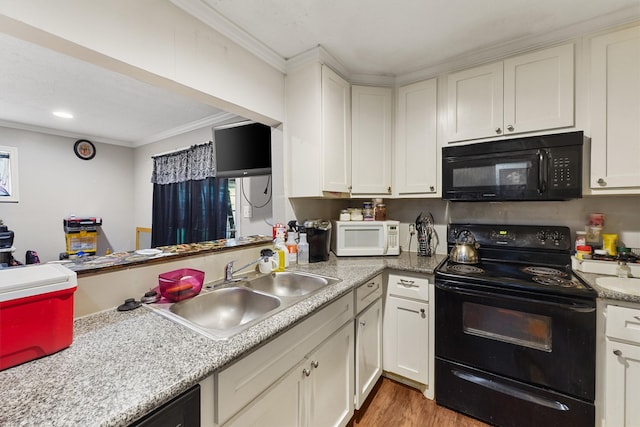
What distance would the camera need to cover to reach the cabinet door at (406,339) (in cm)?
176

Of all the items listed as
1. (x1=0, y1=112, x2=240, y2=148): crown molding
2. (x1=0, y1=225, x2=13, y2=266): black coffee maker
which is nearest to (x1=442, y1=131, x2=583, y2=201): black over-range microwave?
(x1=0, y1=112, x2=240, y2=148): crown molding

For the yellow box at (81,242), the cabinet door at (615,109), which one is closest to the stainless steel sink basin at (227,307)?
the cabinet door at (615,109)

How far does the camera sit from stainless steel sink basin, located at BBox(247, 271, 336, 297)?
1591mm

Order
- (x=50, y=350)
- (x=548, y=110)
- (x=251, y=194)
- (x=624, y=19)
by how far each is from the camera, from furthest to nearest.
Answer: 1. (x=251, y=194)
2. (x=548, y=110)
3. (x=624, y=19)
4. (x=50, y=350)

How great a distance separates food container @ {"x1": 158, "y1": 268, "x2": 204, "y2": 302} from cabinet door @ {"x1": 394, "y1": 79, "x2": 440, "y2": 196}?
1655 millimetres

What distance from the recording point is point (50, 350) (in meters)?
0.79

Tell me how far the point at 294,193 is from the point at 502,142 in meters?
1.44

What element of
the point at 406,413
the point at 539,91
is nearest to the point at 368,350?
the point at 406,413

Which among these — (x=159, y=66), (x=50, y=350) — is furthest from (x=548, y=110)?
(x=50, y=350)

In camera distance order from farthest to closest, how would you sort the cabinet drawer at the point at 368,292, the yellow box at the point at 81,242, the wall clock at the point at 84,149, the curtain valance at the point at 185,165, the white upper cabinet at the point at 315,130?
the wall clock at the point at 84,149 < the yellow box at the point at 81,242 < the curtain valance at the point at 185,165 < the white upper cabinet at the point at 315,130 < the cabinet drawer at the point at 368,292

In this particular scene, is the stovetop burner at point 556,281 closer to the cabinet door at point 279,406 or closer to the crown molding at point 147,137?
the cabinet door at point 279,406

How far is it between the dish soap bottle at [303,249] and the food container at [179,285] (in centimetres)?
78

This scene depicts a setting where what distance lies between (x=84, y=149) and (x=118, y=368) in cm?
446

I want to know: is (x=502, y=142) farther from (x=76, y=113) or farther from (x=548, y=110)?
(x=76, y=113)
